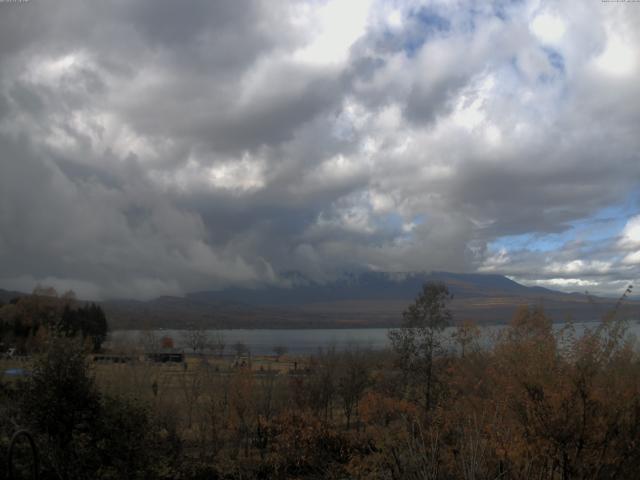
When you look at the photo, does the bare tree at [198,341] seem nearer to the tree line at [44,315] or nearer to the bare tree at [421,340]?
the tree line at [44,315]

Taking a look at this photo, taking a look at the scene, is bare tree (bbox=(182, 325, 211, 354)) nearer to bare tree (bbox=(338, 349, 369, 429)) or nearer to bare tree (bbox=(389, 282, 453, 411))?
bare tree (bbox=(338, 349, 369, 429))

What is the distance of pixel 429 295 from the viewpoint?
28359 millimetres

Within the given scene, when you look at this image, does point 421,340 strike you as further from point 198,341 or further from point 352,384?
point 198,341

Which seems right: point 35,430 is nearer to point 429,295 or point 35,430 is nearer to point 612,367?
point 612,367

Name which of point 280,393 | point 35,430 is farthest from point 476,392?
point 35,430

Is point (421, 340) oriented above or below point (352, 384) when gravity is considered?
above

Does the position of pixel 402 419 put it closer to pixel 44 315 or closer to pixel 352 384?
pixel 352 384

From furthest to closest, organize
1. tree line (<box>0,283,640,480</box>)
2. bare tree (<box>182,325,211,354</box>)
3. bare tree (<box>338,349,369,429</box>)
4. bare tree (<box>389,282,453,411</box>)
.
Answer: bare tree (<box>182,325,211,354</box>), bare tree (<box>338,349,369,429</box>), bare tree (<box>389,282,453,411</box>), tree line (<box>0,283,640,480</box>)

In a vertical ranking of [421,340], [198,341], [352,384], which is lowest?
[352,384]

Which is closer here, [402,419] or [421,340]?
[402,419]

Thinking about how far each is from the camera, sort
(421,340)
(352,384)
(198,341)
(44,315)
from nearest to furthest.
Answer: (421,340), (352,384), (198,341), (44,315)

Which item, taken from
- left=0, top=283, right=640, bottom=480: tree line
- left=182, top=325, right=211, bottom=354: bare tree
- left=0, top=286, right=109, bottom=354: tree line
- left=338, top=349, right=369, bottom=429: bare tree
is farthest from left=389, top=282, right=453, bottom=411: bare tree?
left=0, top=286, right=109, bottom=354: tree line

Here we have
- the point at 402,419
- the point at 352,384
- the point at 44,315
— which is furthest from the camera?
the point at 44,315

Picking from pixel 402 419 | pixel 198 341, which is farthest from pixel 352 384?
pixel 198 341
